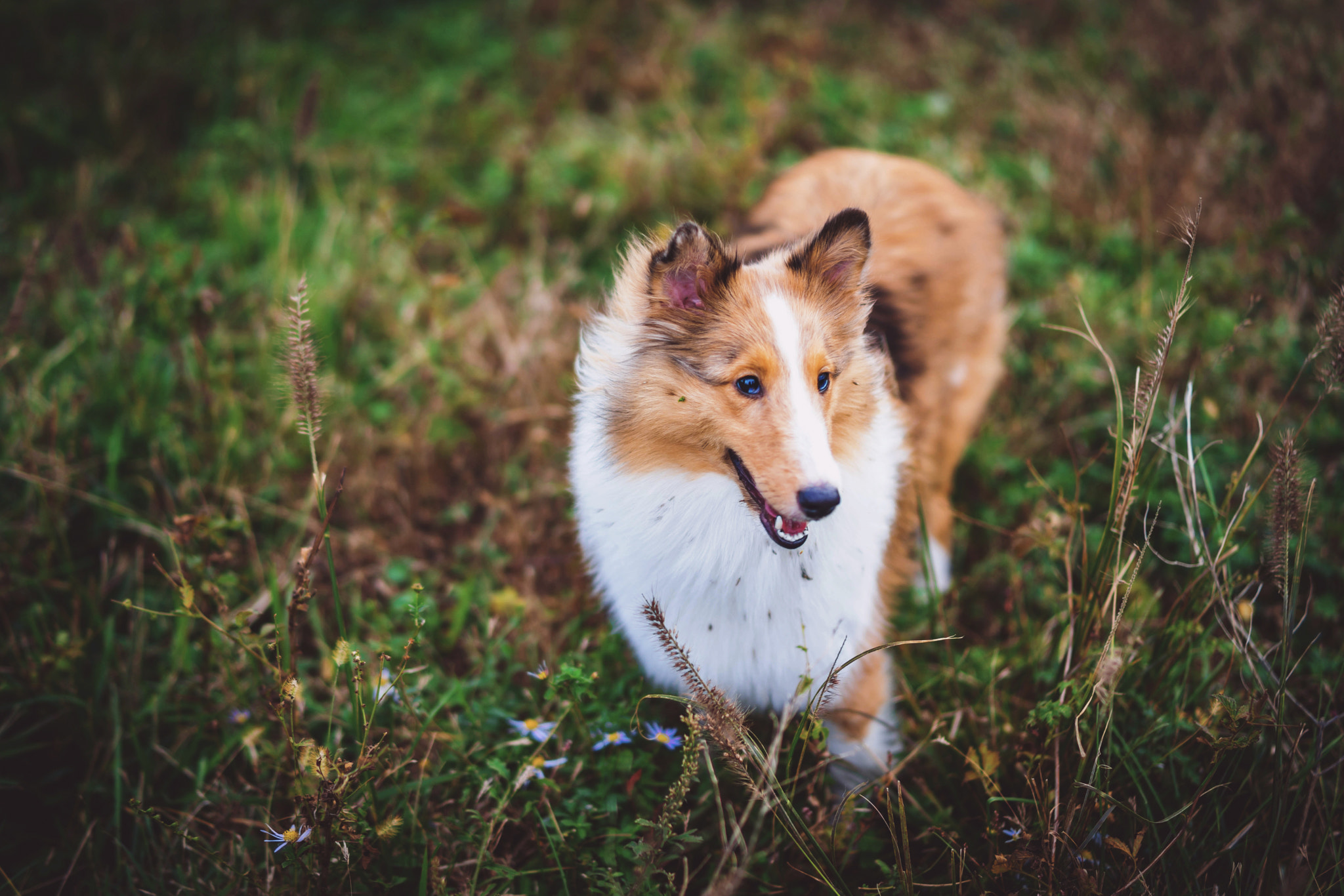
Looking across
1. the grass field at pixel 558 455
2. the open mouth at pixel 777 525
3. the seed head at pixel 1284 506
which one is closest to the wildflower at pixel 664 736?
the grass field at pixel 558 455

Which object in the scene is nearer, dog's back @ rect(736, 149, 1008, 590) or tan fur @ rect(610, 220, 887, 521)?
tan fur @ rect(610, 220, 887, 521)

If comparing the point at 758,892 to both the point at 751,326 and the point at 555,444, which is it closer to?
the point at 751,326

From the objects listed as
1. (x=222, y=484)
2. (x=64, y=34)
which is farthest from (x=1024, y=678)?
(x=64, y=34)

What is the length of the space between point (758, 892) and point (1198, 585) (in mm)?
1634

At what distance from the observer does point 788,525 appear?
6.19ft

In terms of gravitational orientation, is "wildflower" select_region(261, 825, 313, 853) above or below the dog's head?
below

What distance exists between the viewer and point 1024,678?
2658mm

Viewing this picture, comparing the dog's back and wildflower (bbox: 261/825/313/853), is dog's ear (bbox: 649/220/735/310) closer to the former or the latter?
the dog's back

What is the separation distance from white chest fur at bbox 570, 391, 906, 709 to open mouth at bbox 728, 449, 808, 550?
10 cm

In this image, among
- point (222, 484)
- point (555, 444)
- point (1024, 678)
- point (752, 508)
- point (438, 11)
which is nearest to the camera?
point (752, 508)

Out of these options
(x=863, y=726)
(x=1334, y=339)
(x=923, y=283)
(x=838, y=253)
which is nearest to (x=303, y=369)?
(x=838, y=253)

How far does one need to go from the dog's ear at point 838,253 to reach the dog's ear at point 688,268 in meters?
0.24

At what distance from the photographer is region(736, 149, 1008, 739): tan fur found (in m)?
2.79

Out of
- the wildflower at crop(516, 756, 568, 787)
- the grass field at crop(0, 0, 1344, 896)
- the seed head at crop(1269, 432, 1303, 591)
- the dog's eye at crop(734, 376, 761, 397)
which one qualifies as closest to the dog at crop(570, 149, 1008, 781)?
the dog's eye at crop(734, 376, 761, 397)
